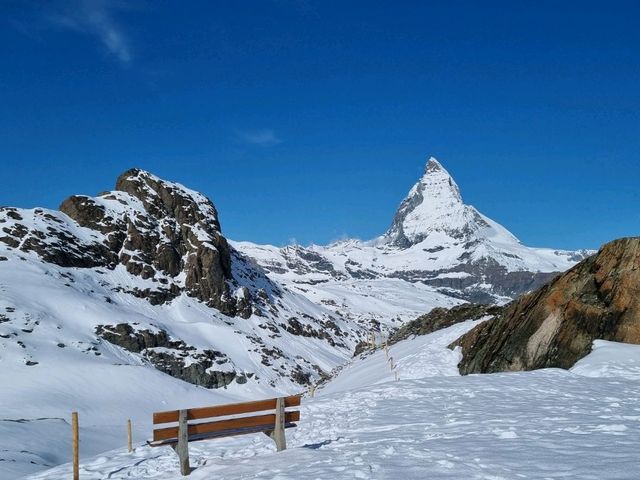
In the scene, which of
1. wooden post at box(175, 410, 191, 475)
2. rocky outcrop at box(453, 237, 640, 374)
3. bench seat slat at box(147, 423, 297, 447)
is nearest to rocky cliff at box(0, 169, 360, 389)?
rocky outcrop at box(453, 237, 640, 374)

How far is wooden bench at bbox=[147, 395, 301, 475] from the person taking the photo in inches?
448

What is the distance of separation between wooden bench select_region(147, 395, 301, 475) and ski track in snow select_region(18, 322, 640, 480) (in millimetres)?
586

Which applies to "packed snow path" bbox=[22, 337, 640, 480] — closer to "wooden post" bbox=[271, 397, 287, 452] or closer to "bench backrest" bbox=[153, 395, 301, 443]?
"wooden post" bbox=[271, 397, 287, 452]

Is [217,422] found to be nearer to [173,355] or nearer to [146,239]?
[173,355]

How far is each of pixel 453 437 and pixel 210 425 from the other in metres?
5.39

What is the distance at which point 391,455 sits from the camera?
1076 cm

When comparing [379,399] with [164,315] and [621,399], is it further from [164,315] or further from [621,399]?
[164,315]

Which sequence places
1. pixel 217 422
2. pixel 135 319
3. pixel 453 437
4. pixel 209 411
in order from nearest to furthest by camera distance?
1. pixel 209 411
2. pixel 217 422
3. pixel 453 437
4. pixel 135 319

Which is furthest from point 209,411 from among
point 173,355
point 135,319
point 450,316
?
point 135,319

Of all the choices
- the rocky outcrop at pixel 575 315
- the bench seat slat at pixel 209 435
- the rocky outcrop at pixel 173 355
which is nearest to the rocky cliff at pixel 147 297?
the rocky outcrop at pixel 173 355

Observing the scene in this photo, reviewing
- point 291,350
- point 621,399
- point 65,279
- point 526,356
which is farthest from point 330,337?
point 621,399

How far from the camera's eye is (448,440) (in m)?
11.9

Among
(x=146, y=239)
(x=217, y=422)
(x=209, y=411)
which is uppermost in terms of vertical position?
(x=146, y=239)

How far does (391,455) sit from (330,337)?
141 meters
